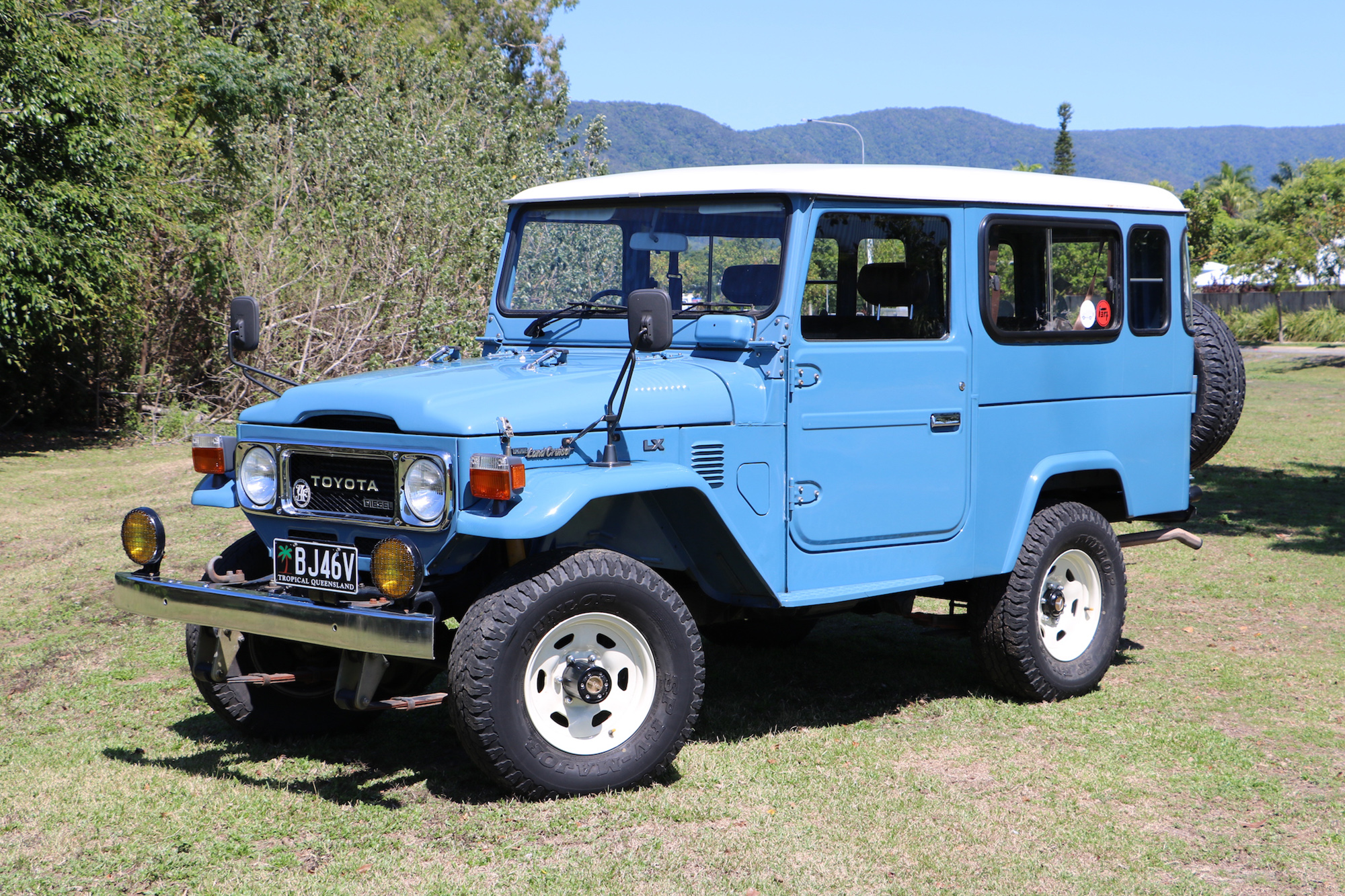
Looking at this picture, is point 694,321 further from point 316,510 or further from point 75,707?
point 75,707

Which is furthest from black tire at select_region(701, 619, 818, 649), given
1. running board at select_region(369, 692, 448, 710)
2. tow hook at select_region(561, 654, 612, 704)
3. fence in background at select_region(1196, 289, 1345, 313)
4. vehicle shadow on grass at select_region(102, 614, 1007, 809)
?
fence in background at select_region(1196, 289, 1345, 313)

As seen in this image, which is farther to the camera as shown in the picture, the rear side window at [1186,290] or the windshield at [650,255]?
the rear side window at [1186,290]

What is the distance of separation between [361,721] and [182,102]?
1879 centimetres

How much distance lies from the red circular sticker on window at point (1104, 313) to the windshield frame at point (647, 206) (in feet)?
6.51

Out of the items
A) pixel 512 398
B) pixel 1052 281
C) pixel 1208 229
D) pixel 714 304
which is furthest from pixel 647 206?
pixel 1208 229

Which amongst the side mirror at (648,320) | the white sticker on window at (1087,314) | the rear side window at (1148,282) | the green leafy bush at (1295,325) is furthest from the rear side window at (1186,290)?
the green leafy bush at (1295,325)

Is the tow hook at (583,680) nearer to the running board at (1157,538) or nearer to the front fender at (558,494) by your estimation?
the front fender at (558,494)

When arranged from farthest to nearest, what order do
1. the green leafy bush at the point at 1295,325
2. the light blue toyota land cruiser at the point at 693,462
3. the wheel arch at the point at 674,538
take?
1. the green leafy bush at the point at 1295,325
2. the wheel arch at the point at 674,538
3. the light blue toyota land cruiser at the point at 693,462

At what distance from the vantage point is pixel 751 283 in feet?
17.5

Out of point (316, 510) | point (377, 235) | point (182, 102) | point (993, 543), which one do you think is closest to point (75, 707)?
point (316, 510)

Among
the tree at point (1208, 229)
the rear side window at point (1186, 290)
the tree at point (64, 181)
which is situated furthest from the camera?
the tree at point (1208, 229)

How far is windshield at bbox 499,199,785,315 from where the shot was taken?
17.5ft

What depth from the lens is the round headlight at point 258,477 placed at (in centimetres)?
500

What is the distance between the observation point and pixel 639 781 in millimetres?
4805
